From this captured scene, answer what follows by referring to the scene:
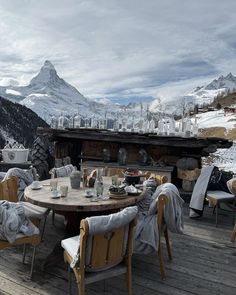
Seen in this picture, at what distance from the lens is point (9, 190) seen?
3.71 meters

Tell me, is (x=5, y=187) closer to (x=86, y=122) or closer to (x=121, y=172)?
(x=121, y=172)

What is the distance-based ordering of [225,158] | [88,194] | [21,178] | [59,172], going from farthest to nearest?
[225,158] < [59,172] < [21,178] < [88,194]

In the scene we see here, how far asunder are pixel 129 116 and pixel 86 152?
3.97 feet

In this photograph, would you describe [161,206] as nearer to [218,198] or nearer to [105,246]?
[105,246]

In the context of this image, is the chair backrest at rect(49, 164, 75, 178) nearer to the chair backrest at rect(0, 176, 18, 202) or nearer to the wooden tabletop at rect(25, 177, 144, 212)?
the chair backrest at rect(0, 176, 18, 202)

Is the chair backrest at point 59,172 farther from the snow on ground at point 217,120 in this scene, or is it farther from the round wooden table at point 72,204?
the snow on ground at point 217,120

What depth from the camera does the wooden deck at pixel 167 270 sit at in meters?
2.98

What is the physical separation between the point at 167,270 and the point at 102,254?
118cm

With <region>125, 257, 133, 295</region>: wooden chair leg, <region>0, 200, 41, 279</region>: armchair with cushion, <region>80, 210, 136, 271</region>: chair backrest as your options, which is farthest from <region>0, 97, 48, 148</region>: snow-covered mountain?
<region>80, 210, 136, 271</region>: chair backrest

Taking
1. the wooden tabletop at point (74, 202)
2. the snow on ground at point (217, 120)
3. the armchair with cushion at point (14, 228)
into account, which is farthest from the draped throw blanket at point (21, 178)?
the snow on ground at point (217, 120)

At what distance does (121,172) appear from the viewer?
16.0ft

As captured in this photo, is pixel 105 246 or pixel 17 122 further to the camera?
pixel 17 122

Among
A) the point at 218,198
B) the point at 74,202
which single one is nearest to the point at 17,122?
the point at 218,198

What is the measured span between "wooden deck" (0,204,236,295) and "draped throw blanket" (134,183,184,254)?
0.31 metres
